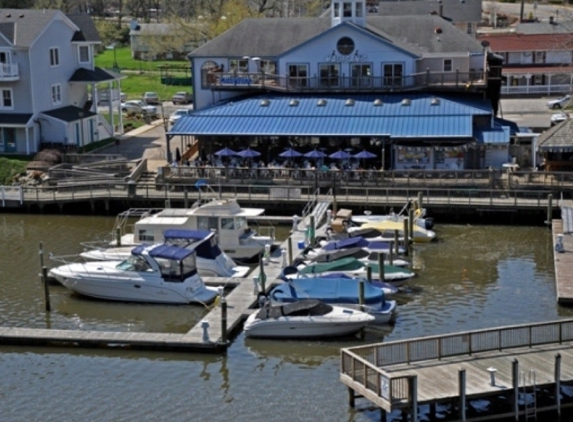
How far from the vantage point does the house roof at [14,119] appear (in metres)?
64.9

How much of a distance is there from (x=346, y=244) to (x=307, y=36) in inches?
1023

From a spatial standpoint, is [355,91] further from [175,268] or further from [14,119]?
[175,268]

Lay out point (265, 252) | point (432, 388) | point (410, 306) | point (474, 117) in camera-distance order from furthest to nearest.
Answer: point (474, 117) → point (265, 252) → point (410, 306) → point (432, 388)

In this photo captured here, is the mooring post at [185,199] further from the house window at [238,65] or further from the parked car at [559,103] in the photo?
the parked car at [559,103]

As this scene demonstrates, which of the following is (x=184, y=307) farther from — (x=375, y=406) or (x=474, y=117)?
(x=474, y=117)

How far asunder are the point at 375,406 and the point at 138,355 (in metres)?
9.00

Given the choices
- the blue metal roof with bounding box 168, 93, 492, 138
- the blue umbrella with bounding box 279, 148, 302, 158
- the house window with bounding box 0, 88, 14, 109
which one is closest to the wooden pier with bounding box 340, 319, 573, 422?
the blue metal roof with bounding box 168, 93, 492, 138

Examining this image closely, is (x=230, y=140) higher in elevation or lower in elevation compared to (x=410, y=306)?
higher

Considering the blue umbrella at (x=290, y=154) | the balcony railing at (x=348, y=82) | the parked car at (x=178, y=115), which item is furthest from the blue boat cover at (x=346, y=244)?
the parked car at (x=178, y=115)

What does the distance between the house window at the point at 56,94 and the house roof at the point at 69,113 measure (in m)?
0.60

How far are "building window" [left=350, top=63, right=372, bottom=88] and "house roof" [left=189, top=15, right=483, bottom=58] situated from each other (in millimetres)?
2414

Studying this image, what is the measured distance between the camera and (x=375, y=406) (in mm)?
29250

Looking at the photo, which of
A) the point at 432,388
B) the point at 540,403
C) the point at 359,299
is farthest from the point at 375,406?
the point at 359,299

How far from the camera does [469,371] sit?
28891mm
